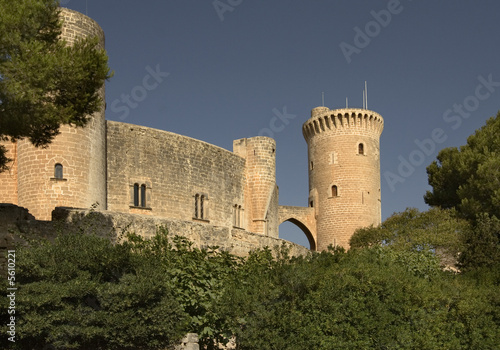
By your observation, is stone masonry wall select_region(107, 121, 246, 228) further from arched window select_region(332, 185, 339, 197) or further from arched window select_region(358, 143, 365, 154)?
A: arched window select_region(358, 143, 365, 154)

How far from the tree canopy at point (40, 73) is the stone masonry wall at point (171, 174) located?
1054 cm

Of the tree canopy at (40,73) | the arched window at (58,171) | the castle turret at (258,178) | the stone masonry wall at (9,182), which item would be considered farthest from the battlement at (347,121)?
the tree canopy at (40,73)

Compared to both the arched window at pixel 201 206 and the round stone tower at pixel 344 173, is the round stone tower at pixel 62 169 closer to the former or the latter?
the arched window at pixel 201 206

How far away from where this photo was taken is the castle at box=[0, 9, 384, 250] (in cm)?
1855

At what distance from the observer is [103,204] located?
2002cm

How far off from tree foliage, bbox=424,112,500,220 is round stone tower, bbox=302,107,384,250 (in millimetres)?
5909

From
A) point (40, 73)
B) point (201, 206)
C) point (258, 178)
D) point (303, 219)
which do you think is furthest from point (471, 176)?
point (40, 73)

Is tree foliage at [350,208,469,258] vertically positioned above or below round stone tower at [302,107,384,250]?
below

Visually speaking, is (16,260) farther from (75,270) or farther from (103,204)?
(103,204)

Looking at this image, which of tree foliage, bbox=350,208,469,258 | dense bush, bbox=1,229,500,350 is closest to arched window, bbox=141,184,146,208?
dense bush, bbox=1,229,500,350

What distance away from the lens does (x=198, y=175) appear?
2553 centimetres

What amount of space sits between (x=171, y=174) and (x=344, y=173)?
691 inches

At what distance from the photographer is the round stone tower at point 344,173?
39.5m

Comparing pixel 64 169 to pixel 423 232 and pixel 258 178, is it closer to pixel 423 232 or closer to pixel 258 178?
pixel 258 178
